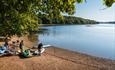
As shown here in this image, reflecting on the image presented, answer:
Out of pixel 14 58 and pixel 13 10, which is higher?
pixel 13 10

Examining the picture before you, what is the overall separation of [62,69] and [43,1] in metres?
9.18

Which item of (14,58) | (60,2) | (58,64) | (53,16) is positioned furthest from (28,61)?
(60,2)

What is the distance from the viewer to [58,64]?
17.6 metres

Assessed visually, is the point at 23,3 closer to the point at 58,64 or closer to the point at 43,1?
the point at 43,1

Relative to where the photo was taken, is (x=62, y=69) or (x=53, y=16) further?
(x=62, y=69)

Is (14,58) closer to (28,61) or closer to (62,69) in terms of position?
(28,61)

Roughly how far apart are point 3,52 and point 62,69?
7512mm

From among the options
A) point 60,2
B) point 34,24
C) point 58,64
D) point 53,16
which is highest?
point 60,2

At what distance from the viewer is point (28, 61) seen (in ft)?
58.6

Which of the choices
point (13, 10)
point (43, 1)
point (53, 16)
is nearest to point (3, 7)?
point (13, 10)

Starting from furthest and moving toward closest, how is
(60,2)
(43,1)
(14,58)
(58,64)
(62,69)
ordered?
(14,58)
(58,64)
(62,69)
(43,1)
(60,2)

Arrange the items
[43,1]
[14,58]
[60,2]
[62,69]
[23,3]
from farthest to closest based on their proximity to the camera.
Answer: [14,58] → [62,69] → [43,1] → [23,3] → [60,2]

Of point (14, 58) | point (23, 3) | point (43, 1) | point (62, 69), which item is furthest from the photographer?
point (14, 58)

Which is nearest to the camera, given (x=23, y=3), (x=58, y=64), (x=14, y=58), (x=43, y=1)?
(x=23, y=3)
